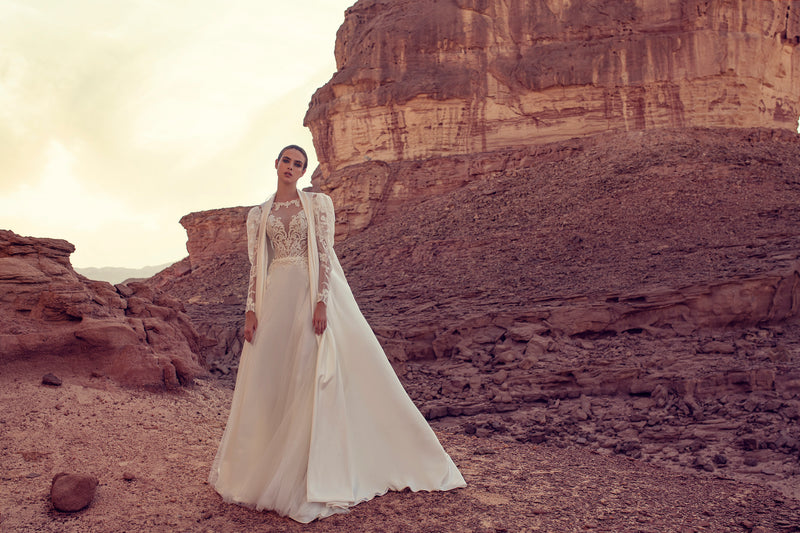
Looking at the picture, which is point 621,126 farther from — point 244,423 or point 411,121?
point 244,423

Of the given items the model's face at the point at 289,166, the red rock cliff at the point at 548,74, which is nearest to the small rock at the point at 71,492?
the model's face at the point at 289,166

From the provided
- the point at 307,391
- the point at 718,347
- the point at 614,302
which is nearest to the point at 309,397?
the point at 307,391

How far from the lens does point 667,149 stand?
22.0 metres

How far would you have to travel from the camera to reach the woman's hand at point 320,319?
168 inches

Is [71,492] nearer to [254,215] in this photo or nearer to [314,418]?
[314,418]

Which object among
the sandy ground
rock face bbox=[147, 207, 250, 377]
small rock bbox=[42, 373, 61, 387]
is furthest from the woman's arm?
rock face bbox=[147, 207, 250, 377]

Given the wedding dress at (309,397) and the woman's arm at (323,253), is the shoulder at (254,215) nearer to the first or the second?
the wedding dress at (309,397)

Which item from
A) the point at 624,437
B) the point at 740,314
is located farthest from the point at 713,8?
the point at 624,437

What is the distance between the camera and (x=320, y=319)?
4.28 meters

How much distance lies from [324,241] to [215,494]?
1896 millimetres

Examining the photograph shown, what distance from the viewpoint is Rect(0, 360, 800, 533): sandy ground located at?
404cm

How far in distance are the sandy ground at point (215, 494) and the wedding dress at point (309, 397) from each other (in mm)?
177

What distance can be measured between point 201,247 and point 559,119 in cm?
2020

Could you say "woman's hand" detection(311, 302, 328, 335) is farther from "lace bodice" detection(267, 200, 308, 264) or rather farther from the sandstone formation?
the sandstone formation
